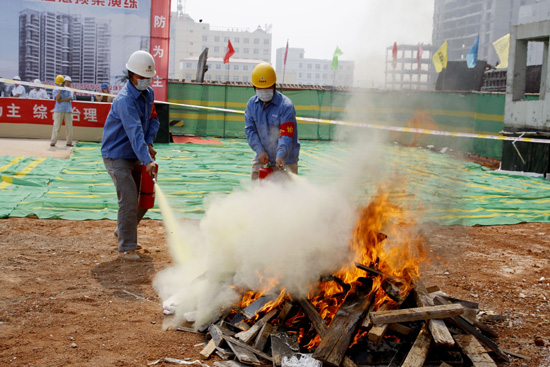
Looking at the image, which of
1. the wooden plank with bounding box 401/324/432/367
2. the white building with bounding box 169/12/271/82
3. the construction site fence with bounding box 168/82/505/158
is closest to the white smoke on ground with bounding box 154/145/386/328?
the wooden plank with bounding box 401/324/432/367

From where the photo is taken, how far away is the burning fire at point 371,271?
13.5 feet

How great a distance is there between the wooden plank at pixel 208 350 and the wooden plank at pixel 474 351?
1.76m

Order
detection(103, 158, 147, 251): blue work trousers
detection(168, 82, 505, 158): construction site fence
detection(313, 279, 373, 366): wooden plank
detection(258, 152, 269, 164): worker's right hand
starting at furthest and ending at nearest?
detection(168, 82, 505, 158): construction site fence → detection(258, 152, 269, 164): worker's right hand → detection(103, 158, 147, 251): blue work trousers → detection(313, 279, 373, 366): wooden plank

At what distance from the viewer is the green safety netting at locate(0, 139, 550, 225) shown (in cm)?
792

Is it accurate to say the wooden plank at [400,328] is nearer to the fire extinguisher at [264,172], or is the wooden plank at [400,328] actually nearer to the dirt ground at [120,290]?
the dirt ground at [120,290]

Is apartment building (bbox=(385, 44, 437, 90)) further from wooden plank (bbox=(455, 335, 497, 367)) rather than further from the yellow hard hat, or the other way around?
wooden plank (bbox=(455, 335, 497, 367))

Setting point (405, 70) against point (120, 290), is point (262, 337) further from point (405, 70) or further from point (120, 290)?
point (405, 70)

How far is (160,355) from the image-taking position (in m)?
3.78

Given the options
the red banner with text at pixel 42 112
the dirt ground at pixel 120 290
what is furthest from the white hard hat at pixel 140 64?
the red banner with text at pixel 42 112

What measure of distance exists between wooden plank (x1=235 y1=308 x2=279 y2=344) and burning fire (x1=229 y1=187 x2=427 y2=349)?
10 centimetres

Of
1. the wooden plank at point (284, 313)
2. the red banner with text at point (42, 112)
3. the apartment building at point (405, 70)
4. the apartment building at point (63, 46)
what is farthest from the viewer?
the apartment building at point (63, 46)

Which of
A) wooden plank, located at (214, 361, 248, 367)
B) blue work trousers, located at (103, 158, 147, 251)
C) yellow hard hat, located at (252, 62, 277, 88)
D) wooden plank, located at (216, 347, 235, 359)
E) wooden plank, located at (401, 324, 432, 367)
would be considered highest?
yellow hard hat, located at (252, 62, 277, 88)

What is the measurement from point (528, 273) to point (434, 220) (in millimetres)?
2393

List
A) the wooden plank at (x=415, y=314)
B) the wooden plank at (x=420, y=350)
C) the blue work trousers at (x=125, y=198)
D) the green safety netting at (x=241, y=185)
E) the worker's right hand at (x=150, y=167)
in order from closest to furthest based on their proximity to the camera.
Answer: the wooden plank at (x=420, y=350) < the wooden plank at (x=415, y=314) < the worker's right hand at (x=150, y=167) < the blue work trousers at (x=125, y=198) < the green safety netting at (x=241, y=185)
